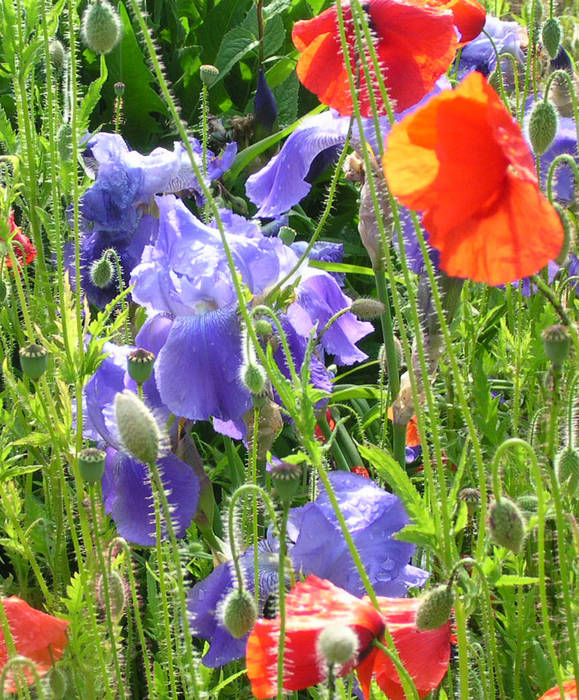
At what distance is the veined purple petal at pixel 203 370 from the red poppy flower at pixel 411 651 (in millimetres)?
362

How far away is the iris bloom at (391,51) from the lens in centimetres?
103

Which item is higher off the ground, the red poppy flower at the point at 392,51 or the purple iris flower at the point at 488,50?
the red poppy flower at the point at 392,51

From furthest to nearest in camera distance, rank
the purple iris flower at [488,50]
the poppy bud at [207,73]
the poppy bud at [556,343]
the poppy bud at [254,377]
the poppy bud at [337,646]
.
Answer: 1. the purple iris flower at [488,50]
2. the poppy bud at [207,73]
3. the poppy bud at [254,377]
4. the poppy bud at [556,343]
5. the poppy bud at [337,646]

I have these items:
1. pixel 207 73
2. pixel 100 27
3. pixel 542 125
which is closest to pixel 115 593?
pixel 100 27

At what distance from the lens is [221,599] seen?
1089 mm

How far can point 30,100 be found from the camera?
1.54 metres

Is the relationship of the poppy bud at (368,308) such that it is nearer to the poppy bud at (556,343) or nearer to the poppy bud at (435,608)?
the poppy bud at (556,343)

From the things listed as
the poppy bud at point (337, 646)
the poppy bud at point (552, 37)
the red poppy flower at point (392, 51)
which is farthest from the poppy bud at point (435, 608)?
the poppy bud at point (552, 37)

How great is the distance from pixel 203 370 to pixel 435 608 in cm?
50

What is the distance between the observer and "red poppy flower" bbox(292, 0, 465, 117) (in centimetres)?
103

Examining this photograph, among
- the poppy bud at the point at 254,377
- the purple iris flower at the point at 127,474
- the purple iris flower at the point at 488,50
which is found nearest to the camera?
the poppy bud at the point at 254,377

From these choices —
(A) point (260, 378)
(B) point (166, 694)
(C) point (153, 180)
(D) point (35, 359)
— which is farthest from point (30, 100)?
(B) point (166, 694)

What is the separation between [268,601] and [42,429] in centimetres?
Answer: 37

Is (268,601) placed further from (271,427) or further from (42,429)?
(42,429)
